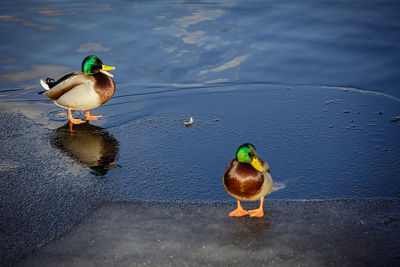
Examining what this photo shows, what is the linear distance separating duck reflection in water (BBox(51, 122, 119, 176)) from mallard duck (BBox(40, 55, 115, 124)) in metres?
0.23

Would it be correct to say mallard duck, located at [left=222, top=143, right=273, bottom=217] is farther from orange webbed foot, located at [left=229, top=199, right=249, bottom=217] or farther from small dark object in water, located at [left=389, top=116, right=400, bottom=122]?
small dark object in water, located at [left=389, top=116, right=400, bottom=122]

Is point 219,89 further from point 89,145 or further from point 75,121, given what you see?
point 89,145

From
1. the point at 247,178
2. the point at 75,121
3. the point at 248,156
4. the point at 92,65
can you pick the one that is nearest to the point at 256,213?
the point at 247,178

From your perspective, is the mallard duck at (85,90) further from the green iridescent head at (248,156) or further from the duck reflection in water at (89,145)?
the green iridescent head at (248,156)

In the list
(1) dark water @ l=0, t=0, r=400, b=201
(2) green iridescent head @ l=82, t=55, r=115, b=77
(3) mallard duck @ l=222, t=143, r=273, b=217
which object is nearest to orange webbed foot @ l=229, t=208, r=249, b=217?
(3) mallard duck @ l=222, t=143, r=273, b=217

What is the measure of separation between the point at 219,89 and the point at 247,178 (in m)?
2.85

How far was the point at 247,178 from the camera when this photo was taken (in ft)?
10.4

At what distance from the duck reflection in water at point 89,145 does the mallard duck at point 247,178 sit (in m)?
1.28

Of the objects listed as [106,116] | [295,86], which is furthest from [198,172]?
[295,86]

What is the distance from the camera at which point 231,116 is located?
5.01 m

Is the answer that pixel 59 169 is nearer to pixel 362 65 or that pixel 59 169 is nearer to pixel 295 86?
pixel 295 86

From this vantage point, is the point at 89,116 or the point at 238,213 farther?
the point at 89,116

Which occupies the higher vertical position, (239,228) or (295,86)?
(295,86)

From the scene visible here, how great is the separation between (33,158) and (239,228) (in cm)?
215
